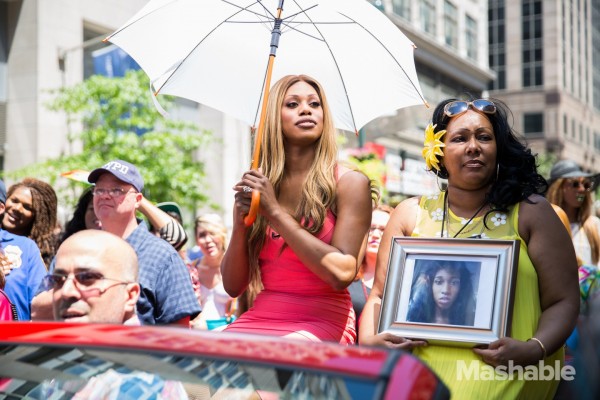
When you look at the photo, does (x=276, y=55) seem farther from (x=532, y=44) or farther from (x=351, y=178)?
(x=532, y=44)

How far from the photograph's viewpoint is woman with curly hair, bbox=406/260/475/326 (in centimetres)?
319

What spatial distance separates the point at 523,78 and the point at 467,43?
32663 millimetres

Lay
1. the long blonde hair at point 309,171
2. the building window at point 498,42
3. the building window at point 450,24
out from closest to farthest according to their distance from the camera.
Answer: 1. the long blonde hair at point 309,171
2. the building window at point 450,24
3. the building window at point 498,42

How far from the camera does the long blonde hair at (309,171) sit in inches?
150

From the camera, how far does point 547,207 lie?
135 inches

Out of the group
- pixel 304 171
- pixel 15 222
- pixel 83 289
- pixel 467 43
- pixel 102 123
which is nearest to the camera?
pixel 83 289

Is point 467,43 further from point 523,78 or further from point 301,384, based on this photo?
point 301,384

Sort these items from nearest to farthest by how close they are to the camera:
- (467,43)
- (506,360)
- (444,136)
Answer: (506,360)
(444,136)
(467,43)

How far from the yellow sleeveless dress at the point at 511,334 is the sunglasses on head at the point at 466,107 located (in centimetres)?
42

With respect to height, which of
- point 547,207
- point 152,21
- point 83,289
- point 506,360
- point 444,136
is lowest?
point 506,360

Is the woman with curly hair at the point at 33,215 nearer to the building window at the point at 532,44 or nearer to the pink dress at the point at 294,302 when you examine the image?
the pink dress at the point at 294,302

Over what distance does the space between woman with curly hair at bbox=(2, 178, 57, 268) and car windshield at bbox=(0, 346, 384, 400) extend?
181 inches

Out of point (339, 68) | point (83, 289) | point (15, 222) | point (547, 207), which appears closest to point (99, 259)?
point (83, 289)

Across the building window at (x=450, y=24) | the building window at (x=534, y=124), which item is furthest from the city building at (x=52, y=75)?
the building window at (x=534, y=124)
